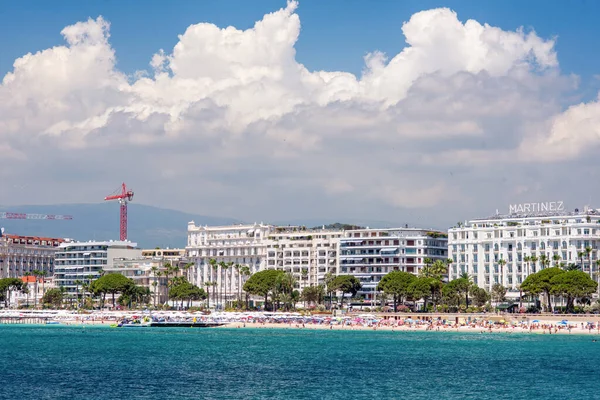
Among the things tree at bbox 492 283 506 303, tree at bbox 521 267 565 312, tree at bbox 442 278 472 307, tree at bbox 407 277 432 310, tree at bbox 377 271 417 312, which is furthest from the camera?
tree at bbox 377 271 417 312

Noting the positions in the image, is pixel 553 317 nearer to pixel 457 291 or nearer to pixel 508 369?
pixel 457 291

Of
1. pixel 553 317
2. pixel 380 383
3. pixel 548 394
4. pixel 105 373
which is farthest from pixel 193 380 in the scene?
pixel 553 317

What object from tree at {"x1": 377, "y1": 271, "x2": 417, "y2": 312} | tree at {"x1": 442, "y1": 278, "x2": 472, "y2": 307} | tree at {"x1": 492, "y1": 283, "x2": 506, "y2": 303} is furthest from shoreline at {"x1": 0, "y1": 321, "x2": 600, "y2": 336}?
tree at {"x1": 492, "y1": 283, "x2": 506, "y2": 303}

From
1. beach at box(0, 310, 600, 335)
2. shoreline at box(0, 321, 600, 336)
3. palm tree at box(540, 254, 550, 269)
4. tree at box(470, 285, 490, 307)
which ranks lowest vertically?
shoreline at box(0, 321, 600, 336)

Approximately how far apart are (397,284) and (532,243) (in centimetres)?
2669

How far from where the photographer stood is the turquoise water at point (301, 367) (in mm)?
80312

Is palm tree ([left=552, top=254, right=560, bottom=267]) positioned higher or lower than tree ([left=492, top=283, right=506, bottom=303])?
higher

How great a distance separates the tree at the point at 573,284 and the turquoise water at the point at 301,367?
13812mm

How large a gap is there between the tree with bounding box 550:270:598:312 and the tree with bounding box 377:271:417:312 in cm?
2992

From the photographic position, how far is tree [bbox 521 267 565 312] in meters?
167

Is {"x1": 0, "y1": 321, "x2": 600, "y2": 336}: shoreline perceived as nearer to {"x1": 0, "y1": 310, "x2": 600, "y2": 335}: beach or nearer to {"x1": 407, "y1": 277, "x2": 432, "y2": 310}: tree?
{"x1": 0, "y1": 310, "x2": 600, "y2": 335}: beach

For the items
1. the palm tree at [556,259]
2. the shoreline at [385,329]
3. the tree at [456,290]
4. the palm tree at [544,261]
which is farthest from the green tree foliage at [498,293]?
the shoreline at [385,329]

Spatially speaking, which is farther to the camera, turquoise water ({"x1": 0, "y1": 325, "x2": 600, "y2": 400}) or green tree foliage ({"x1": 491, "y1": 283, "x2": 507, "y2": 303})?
green tree foliage ({"x1": 491, "y1": 283, "x2": 507, "y2": 303})

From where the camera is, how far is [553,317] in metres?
165
